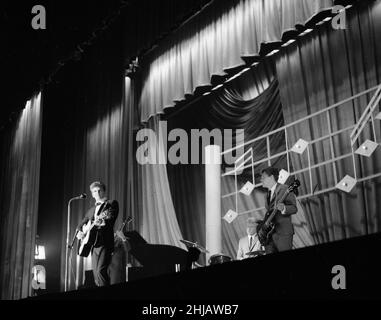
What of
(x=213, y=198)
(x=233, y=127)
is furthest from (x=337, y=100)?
(x=213, y=198)

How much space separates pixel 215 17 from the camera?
6883 mm

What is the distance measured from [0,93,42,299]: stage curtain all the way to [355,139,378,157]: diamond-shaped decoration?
16.9 ft

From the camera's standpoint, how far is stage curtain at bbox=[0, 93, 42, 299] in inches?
348

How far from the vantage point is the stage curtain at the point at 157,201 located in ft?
25.3

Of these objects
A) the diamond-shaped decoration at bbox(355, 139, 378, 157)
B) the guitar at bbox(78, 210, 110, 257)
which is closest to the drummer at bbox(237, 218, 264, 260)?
the diamond-shaped decoration at bbox(355, 139, 378, 157)

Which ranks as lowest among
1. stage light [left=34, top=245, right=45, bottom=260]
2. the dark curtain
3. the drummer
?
the drummer

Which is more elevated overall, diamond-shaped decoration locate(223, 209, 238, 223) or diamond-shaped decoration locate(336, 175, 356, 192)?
diamond-shaped decoration locate(223, 209, 238, 223)

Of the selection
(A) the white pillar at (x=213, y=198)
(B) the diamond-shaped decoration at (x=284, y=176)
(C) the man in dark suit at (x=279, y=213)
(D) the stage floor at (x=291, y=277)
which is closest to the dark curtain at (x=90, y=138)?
(A) the white pillar at (x=213, y=198)

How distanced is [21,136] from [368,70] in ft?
19.7

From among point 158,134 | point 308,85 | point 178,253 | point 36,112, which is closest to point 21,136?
point 36,112

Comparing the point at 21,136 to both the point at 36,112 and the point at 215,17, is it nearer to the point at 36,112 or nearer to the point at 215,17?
the point at 36,112

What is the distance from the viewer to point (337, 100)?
5.84m

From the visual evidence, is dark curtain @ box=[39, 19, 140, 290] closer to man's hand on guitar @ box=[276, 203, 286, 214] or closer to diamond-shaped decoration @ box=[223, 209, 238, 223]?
diamond-shaped decoration @ box=[223, 209, 238, 223]

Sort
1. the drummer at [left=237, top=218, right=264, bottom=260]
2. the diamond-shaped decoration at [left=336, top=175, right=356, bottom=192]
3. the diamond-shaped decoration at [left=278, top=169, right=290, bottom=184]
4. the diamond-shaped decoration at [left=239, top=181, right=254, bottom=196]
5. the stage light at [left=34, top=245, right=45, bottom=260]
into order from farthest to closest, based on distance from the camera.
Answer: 1. the stage light at [left=34, top=245, right=45, bottom=260]
2. the diamond-shaped decoration at [left=239, top=181, right=254, bottom=196]
3. the diamond-shaped decoration at [left=278, top=169, right=290, bottom=184]
4. the drummer at [left=237, top=218, right=264, bottom=260]
5. the diamond-shaped decoration at [left=336, top=175, right=356, bottom=192]
